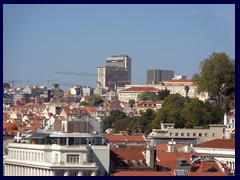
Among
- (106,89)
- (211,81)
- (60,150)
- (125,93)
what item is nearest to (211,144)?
(60,150)


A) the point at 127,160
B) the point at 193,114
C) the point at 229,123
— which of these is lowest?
the point at 127,160

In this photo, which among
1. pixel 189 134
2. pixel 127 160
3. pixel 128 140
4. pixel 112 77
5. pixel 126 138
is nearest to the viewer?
pixel 127 160

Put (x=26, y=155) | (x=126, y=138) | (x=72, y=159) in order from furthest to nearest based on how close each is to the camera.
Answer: (x=126, y=138) < (x=26, y=155) < (x=72, y=159)

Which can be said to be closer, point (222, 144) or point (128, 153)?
point (128, 153)

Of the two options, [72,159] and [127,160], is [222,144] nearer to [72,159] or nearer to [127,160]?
[127,160]

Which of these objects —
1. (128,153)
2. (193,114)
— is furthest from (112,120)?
(128,153)

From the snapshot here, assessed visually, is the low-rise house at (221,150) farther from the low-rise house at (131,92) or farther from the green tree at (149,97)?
the low-rise house at (131,92)

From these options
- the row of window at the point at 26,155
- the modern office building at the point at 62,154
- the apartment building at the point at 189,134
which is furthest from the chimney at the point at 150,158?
the apartment building at the point at 189,134

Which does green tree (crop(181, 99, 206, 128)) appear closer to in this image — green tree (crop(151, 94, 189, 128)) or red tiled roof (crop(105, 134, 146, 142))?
green tree (crop(151, 94, 189, 128))
